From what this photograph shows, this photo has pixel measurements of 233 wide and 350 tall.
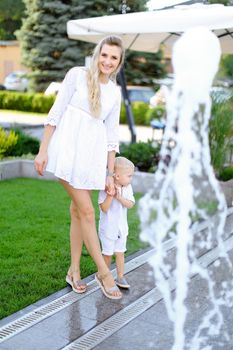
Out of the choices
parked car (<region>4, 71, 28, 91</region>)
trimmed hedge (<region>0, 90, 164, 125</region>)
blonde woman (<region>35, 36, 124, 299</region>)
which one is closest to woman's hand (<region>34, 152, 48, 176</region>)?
blonde woman (<region>35, 36, 124, 299</region>)

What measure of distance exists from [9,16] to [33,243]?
120ft

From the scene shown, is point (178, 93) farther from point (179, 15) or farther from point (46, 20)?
point (46, 20)

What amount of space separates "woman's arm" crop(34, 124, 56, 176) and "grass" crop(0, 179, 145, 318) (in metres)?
0.90

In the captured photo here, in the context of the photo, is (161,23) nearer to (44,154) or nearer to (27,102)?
(44,154)

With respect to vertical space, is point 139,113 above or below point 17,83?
below

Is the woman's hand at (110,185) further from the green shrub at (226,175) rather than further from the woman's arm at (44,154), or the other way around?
the green shrub at (226,175)

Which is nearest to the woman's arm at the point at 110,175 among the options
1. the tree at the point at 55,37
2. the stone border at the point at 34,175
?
the stone border at the point at 34,175

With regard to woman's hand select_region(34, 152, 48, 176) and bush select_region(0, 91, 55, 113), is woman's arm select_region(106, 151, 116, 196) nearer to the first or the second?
woman's hand select_region(34, 152, 48, 176)

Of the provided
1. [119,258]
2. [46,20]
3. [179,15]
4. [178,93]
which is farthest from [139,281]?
[46,20]

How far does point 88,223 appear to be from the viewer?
3830mm

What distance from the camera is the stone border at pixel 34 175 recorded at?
709 centimetres

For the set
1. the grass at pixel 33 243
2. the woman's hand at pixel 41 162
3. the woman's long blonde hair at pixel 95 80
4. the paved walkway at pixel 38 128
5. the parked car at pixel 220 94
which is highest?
the woman's long blonde hair at pixel 95 80

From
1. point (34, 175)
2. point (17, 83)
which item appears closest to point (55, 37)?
point (17, 83)

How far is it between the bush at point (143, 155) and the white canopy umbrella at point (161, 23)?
1.67 metres
